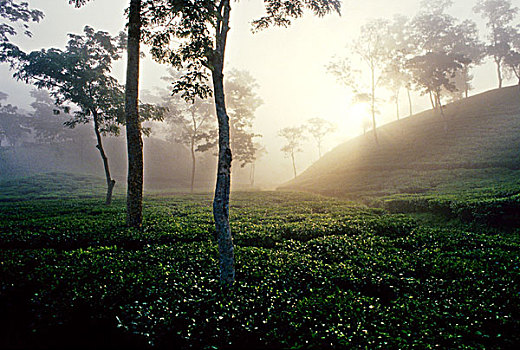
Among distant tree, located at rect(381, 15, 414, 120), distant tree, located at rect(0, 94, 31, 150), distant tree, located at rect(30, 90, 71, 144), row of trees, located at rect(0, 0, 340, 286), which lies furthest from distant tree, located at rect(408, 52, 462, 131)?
distant tree, located at rect(0, 94, 31, 150)

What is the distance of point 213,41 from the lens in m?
6.03

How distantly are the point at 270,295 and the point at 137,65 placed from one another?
11303 mm

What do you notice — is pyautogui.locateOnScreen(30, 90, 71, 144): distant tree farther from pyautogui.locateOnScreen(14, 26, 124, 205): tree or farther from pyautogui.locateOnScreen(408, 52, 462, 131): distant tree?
pyautogui.locateOnScreen(408, 52, 462, 131): distant tree

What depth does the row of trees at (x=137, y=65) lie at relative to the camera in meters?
5.53

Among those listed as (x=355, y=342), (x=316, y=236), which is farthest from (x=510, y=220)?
(x=355, y=342)

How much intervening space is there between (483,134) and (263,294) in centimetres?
3995

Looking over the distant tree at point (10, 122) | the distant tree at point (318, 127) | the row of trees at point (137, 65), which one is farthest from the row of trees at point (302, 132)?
the distant tree at point (10, 122)

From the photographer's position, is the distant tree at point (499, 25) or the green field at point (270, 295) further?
the distant tree at point (499, 25)

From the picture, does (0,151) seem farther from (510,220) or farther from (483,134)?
(483,134)

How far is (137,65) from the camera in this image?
36.2 feet

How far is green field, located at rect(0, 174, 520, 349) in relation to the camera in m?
3.54

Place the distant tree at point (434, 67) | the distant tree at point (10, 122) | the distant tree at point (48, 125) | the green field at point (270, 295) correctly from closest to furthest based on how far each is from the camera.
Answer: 1. the green field at point (270, 295)
2. the distant tree at point (434, 67)
3. the distant tree at point (48, 125)
4. the distant tree at point (10, 122)

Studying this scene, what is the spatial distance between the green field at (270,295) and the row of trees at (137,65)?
1202 mm

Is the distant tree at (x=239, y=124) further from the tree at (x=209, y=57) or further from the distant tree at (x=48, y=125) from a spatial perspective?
the distant tree at (x=48, y=125)
